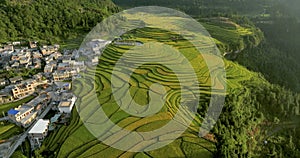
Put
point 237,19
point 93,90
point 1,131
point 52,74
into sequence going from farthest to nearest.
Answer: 1. point 237,19
2. point 52,74
3. point 93,90
4. point 1,131

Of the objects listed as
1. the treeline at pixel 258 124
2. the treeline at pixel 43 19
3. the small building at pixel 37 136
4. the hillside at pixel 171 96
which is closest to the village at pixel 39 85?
the small building at pixel 37 136

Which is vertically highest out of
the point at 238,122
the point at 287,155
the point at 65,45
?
the point at 65,45

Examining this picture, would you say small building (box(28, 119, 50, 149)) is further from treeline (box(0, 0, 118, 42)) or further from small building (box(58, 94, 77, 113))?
treeline (box(0, 0, 118, 42))

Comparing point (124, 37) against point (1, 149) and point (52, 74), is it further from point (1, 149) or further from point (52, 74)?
point (1, 149)

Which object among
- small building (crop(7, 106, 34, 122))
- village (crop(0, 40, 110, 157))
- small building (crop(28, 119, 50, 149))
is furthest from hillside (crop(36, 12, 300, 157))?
small building (crop(7, 106, 34, 122))

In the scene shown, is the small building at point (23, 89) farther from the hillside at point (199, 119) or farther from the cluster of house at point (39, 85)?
the hillside at point (199, 119)

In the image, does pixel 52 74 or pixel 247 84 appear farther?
pixel 247 84

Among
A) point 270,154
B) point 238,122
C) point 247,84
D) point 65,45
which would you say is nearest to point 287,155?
point 270,154

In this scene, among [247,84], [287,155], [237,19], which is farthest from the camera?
[237,19]
